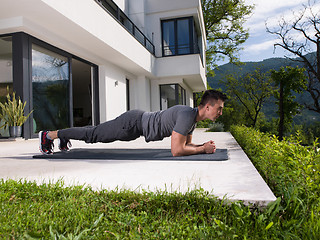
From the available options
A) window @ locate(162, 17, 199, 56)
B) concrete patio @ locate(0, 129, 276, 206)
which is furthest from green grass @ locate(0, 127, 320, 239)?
window @ locate(162, 17, 199, 56)

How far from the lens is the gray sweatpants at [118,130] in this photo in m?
3.06

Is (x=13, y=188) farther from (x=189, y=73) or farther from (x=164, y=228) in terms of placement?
(x=189, y=73)

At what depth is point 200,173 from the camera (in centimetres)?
214

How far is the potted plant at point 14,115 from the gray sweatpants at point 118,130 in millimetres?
3078

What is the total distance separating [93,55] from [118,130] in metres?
6.14

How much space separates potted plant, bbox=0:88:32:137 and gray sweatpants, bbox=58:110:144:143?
308 cm

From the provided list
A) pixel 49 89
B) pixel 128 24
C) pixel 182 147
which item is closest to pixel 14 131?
pixel 49 89

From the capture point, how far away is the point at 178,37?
12922 millimetres

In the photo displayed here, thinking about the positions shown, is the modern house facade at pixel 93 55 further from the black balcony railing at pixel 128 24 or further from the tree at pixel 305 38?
the tree at pixel 305 38

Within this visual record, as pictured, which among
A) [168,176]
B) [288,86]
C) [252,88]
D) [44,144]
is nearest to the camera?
[168,176]

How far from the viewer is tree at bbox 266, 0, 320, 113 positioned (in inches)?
668

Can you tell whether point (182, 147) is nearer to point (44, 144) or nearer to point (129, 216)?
point (129, 216)

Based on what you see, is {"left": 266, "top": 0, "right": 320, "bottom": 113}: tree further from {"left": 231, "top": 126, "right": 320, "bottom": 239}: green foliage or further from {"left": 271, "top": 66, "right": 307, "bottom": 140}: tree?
{"left": 231, "top": 126, "right": 320, "bottom": 239}: green foliage

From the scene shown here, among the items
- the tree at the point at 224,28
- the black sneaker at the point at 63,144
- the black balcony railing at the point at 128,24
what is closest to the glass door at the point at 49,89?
the black sneaker at the point at 63,144
